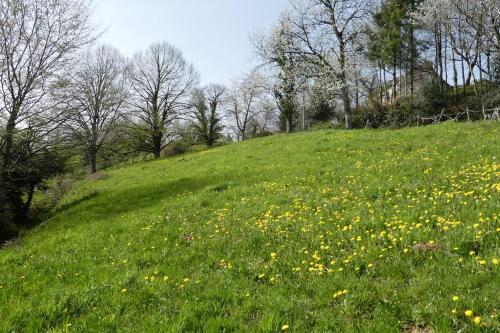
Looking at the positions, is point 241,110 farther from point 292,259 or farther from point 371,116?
point 292,259

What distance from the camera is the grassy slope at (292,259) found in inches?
218

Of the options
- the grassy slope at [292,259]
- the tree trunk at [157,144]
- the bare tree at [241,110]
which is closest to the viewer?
the grassy slope at [292,259]

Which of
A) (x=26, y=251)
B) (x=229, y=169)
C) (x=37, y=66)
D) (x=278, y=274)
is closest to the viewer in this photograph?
(x=278, y=274)

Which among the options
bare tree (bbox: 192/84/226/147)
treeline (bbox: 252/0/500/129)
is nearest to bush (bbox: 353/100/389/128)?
treeline (bbox: 252/0/500/129)

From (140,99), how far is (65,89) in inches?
1434

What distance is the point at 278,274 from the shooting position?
23.5 ft

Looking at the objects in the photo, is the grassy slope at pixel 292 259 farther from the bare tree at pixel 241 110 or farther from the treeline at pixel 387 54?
the bare tree at pixel 241 110

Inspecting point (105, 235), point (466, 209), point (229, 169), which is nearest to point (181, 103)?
point (229, 169)

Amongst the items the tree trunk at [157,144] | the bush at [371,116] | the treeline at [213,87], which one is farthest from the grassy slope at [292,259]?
the tree trunk at [157,144]

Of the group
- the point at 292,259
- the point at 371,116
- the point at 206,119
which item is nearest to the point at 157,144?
the point at 206,119

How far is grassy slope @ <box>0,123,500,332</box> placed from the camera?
5.54 metres

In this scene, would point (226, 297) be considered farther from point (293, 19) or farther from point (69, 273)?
point (293, 19)

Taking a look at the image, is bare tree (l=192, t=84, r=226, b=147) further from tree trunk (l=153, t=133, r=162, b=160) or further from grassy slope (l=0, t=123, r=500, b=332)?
grassy slope (l=0, t=123, r=500, b=332)

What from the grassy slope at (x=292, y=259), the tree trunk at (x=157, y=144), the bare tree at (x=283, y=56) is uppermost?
the bare tree at (x=283, y=56)
